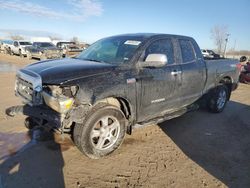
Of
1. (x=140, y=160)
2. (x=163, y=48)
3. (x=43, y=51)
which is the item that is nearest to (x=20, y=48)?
(x=43, y=51)

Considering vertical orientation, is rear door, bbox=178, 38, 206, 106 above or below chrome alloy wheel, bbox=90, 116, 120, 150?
above

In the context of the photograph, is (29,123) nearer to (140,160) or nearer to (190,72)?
(140,160)

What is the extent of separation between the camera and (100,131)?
3877 millimetres

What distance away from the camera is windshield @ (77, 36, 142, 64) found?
432cm

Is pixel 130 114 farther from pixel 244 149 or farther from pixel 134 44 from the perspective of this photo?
pixel 244 149

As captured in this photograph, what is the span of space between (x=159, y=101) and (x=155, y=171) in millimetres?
1431

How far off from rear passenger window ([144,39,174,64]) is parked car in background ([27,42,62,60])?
16871 millimetres

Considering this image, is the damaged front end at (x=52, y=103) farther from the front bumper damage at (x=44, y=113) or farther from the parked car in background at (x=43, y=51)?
A: the parked car in background at (x=43, y=51)

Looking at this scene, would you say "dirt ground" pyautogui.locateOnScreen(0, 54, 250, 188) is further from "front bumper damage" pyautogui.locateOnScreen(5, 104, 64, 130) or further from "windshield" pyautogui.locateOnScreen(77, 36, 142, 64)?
"windshield" pyautogui.locateOnScreen(77, 36, 142, 64)

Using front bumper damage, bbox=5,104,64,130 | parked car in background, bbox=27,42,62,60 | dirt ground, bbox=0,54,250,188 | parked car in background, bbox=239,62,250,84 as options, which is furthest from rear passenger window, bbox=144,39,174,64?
parked car in background, bbox=27,42,62,60

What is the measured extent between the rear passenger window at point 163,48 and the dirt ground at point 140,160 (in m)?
1.57

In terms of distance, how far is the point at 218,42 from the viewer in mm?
56625

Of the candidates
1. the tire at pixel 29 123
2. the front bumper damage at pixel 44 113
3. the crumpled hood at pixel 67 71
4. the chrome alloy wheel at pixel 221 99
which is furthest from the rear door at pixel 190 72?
the tire at pixel 29 123

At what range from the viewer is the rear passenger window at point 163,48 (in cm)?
455
